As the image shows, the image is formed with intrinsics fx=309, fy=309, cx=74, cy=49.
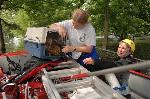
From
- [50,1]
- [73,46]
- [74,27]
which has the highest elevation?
[50,1]

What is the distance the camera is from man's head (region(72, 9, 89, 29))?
5215 millimetres

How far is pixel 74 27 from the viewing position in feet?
18.2

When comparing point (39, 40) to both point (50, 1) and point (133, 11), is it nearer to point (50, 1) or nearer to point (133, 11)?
point (50, 1)

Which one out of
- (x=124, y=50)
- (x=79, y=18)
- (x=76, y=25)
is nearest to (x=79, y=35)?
(x=76, y=25)

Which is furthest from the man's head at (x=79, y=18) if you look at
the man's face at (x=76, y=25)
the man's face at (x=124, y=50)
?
the man's face at (x=124, y=50)

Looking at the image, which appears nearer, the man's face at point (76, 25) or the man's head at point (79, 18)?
the man's head at point (79, 18)

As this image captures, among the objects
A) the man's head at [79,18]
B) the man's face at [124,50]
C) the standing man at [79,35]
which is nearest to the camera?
the man's face at [124,50]

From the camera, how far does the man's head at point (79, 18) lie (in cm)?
521

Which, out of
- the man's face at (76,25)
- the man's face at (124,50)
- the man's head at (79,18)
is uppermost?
the man's head at (79,18)

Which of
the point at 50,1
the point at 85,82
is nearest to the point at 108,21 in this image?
the point at 50,1

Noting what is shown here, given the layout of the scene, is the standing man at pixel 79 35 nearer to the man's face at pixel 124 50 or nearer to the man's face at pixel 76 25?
the man's face at pixel 76 25

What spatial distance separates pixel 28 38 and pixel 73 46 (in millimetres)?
892

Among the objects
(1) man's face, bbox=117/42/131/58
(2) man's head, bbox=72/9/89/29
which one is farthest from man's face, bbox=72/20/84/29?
(1) man's face, bbox=117/42/131/58

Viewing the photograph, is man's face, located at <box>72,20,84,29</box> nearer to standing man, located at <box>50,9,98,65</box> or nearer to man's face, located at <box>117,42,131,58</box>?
standing man, located at <box>50,9,98,65</box>
